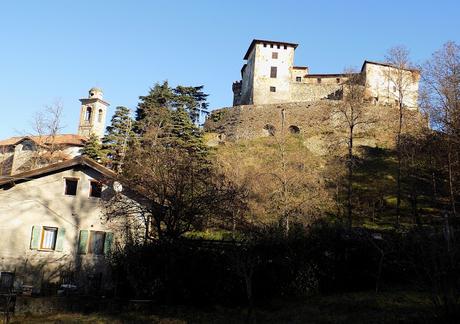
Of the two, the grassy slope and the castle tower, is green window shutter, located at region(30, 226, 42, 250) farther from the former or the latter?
the castle tower

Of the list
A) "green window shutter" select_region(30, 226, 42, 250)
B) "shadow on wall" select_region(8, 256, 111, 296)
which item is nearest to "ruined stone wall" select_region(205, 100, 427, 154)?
"shadow on wall" select_region(8, 256, 111, 296)

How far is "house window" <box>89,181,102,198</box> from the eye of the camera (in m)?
22.5

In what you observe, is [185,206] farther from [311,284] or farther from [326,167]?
[326,167]

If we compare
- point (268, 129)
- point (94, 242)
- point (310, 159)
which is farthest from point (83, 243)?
point (268, 129)

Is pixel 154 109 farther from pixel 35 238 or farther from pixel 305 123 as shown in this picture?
pixel 35 238

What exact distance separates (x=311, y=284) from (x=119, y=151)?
26.3 meters

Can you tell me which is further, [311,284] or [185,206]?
[185,206]

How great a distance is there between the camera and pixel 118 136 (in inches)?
1505

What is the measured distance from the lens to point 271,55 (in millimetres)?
60125

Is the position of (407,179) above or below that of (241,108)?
below

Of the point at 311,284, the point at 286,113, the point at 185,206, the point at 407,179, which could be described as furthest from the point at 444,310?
the point at 286,113

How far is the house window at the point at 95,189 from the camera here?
22.5 metres

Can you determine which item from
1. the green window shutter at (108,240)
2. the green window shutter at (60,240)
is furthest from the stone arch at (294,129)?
the green window shutter at (60,240)

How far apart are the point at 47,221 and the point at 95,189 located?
8.80 feet
